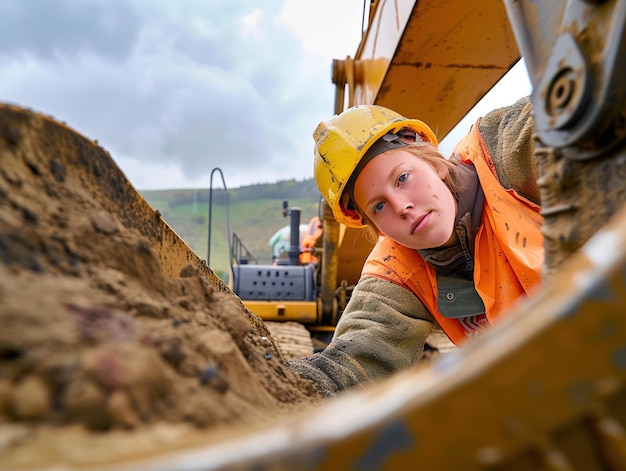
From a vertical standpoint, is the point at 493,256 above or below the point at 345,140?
below

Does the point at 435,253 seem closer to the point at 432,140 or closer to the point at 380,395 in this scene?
the point at 432,140

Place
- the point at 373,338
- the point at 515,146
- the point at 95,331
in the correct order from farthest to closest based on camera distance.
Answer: the point at 373,338 < the point at 515,146 < the point at 95,331

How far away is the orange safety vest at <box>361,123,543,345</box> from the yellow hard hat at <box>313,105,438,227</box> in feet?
1.26

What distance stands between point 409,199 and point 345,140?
0.38m

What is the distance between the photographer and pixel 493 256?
1.85 metres

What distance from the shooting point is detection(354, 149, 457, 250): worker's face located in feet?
5.91

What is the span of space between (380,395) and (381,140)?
1.66m

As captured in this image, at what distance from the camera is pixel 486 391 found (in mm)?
413

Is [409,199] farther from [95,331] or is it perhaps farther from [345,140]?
[95,331]

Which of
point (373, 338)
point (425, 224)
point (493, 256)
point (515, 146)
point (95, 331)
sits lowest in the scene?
point (95, 331)

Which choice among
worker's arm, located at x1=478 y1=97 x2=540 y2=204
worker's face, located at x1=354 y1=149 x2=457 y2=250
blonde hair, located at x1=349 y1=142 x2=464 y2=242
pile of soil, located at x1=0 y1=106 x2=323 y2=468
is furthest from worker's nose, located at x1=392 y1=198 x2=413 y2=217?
pile of soil, located at x1=0 y1=106 x2=323 y2=468

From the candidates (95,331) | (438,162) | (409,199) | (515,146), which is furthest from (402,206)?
(95,331)

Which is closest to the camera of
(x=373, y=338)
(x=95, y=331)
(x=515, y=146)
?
(x=95, y=331)

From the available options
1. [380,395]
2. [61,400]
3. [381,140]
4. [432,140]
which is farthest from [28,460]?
[432,140]
